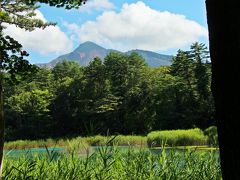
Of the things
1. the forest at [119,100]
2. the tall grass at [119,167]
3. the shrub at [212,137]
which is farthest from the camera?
the forest at [119,100]

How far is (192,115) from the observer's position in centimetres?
4778

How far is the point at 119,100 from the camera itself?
55.9 m

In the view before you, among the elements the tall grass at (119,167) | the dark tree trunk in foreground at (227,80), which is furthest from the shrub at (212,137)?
the dark tree trunk in foreground at (227,80)

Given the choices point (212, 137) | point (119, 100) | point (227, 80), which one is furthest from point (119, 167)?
point (119, 100)

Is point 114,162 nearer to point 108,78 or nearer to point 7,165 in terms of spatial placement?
point 7,165

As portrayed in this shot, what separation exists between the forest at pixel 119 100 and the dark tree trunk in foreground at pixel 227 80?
1796 inches

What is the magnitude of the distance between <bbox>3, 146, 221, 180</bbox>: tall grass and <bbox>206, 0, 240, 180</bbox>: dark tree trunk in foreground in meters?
2.38

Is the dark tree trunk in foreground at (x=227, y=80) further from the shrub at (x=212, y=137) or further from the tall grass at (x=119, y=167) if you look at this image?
the shrub at (x=212, y=137)

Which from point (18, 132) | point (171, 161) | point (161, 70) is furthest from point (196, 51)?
point (171, 161)

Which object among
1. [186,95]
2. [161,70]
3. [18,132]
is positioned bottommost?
[18,132]

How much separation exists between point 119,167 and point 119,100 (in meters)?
51.4

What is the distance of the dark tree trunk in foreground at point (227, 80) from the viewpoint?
185 cm

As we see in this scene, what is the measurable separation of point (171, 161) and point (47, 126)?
5138 cm

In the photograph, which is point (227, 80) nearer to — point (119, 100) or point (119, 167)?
point (119, 167)
